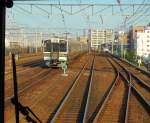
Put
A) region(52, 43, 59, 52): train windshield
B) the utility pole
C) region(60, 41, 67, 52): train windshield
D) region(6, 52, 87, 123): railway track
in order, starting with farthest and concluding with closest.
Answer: region(60, 41, 67, 52): train windshield
region(52, 43, 59, 52): train windshield
region(6, 52, 87, 123): railway track
the utility pole

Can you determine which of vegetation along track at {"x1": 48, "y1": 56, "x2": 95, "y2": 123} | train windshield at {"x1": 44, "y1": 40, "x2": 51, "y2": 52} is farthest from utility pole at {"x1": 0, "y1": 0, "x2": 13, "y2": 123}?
train windshield at {"x1": 44, "y1": 40, "x2": 51, "y2": 52}

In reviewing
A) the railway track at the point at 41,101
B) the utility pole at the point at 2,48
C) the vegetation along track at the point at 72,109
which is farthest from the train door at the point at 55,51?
the utility pole at the point at 2,48

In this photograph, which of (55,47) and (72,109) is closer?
(72,109)

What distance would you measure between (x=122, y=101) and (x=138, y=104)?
0.95 metres

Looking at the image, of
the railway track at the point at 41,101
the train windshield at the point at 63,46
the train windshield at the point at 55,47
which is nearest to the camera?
the railway track at the point at 41,101

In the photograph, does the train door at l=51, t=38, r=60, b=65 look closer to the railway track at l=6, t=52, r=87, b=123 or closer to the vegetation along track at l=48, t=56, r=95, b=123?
the railway track at l=6, t=52, r=87, b=123

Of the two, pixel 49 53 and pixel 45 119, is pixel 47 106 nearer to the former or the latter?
pixel 45 119

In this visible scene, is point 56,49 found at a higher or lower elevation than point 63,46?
lower

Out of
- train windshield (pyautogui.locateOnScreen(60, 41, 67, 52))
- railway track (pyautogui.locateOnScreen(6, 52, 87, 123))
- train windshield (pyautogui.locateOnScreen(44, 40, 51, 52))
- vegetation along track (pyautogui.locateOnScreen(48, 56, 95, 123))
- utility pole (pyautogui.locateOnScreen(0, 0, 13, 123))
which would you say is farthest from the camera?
train windshield (pyautogui.locateOnScreen(44, 40, 51, 52))

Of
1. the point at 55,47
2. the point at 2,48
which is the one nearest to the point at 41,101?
the point at 2,48

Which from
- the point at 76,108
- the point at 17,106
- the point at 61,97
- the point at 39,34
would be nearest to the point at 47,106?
the point at 76,108

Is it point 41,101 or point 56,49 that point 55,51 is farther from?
point 41,101

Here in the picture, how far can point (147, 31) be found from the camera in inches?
5344

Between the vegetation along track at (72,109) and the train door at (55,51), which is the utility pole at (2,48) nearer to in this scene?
the vegetation along track at (72,109)
